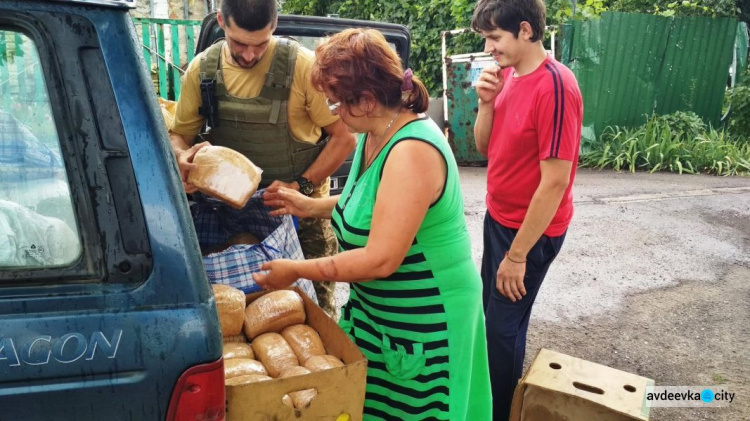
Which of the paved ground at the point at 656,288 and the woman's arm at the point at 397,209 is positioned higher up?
the woman's arm at the point at 397,209

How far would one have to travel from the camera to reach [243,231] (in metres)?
2.75

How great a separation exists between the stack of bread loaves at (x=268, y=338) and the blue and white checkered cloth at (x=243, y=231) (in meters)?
0.13

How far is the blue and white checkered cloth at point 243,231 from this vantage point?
7.52 ft

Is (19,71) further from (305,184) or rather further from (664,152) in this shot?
(664,152)

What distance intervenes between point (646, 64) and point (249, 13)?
9.20 meters

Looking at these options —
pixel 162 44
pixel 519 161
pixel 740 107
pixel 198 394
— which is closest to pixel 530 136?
pixel 519 161

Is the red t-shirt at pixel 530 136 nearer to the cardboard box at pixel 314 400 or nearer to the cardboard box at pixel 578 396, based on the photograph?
the cardboard box at pixel 578 396

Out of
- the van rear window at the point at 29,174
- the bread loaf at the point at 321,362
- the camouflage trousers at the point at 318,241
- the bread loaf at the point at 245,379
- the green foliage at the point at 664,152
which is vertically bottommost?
the green foliage at the point at 664,152

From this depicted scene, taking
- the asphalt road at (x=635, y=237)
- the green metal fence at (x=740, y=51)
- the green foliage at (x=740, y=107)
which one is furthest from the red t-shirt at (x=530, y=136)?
the green metal fence at (x=740, y=51)

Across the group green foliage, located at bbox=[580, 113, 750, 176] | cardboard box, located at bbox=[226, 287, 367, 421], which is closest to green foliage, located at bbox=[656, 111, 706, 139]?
green foliage, located at bbox=[580, 113, 750, 176]

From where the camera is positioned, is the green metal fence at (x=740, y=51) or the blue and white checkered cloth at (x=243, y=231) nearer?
the blue and white checkered cloth at (x=243, y=231)

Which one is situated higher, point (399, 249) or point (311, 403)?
point (399, 249)

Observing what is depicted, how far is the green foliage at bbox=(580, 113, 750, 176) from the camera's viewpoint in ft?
31.3

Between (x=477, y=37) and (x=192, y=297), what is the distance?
8937mm
